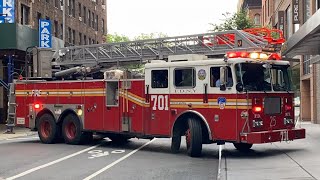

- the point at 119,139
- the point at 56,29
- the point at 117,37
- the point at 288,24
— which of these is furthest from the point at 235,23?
the point at 117,37

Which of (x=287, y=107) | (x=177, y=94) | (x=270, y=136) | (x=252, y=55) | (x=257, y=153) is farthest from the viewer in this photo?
(x=257, y=153)

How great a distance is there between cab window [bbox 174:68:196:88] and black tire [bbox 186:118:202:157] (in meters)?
0.97

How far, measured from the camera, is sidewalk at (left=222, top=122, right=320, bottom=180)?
9570 mm

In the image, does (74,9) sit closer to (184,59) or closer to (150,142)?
(150,142)

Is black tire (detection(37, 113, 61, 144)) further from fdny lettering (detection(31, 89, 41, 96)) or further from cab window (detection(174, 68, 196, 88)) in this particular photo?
cab window (detection(174, 68, 196, 88))

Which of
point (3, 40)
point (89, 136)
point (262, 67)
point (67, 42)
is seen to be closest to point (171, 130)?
point (262, 67)

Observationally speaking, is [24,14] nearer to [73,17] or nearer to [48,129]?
[73,17]

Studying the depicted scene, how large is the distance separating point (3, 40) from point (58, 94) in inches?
341

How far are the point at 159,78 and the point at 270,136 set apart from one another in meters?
3.45

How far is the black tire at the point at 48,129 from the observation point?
16812 mm

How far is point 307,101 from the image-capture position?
32.2m

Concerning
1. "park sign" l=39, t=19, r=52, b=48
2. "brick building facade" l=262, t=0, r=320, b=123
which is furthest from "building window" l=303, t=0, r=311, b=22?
"park sign" l=39, t=19, r=52, b=48

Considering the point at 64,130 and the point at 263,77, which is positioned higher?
the point at 263,77

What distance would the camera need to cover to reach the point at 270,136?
1211cm
